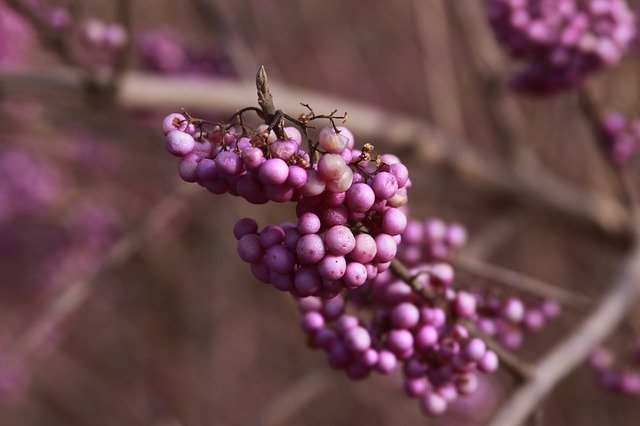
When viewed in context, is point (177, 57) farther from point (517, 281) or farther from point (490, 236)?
point (517, 281)

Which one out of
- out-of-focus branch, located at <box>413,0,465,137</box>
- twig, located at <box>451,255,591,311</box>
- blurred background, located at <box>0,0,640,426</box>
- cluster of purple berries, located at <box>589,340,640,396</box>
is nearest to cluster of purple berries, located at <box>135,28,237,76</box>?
blurred background, located at <box>0,0,640,426</box>

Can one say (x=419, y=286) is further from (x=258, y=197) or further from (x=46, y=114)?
(x=46, y=114)

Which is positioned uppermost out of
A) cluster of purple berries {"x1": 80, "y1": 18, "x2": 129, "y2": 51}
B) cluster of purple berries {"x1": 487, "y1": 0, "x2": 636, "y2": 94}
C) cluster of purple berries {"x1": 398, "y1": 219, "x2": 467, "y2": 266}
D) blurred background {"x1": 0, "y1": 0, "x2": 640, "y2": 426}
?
cluster of purple berries {"x1": 80, "y1": 18, "x2": 129, "y2": 51}

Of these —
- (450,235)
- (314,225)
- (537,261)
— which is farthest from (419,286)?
(537,261)

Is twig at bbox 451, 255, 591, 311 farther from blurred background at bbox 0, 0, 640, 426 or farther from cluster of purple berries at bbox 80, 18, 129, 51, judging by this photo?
cluster of purple berries at bbox 80, 18, 129, 51

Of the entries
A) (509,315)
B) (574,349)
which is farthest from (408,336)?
(574,349)
